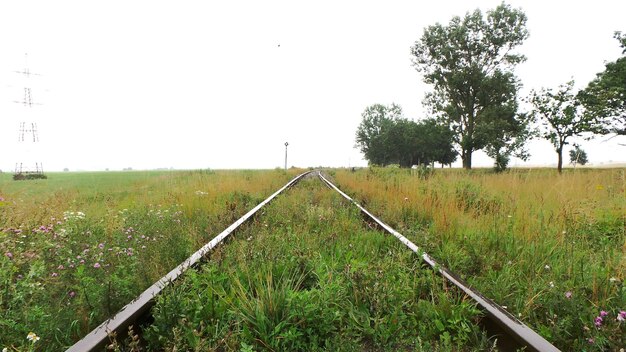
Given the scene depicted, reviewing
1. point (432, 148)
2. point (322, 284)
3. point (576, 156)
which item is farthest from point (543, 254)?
point (432, 148)

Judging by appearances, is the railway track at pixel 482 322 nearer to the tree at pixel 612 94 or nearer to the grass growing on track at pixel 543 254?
the grass growing on track at pixel 543 254

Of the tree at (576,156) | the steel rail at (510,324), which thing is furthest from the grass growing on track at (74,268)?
the tree at (576,156)

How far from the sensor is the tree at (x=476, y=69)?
30.8m

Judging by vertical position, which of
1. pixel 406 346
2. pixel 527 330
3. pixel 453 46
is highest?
pixel 453 46

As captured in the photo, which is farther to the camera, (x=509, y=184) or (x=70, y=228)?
(x=509, y=184)

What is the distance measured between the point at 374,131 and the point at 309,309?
2998 inches

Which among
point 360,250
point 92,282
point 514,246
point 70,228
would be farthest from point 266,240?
point 514,246

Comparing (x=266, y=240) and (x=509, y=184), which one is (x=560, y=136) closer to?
(x=509, y=184)

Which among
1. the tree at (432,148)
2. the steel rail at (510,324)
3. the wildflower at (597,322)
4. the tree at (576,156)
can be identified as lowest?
the wildflower at (597,322)

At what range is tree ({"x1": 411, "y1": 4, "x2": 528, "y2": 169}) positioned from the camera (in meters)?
30.8

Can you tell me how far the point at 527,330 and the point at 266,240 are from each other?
2.57m

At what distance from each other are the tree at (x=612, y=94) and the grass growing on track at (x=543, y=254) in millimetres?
25411

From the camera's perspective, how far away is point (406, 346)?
76.9 inches

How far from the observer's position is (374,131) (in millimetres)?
75750
